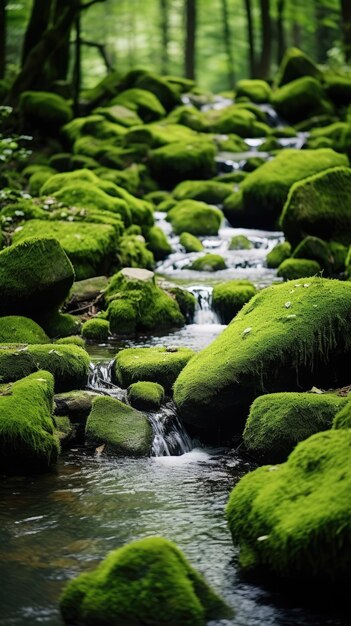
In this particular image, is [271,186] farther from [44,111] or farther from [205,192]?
[44,111]

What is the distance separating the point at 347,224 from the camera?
14461 millimetres

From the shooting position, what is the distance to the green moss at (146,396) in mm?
8297

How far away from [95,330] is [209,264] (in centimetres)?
460

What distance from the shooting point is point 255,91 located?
93.0 feet

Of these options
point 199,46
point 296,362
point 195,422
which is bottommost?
point 195,422

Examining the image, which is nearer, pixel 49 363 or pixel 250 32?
pixel 49 363

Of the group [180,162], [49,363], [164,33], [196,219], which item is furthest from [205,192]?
[164,33]

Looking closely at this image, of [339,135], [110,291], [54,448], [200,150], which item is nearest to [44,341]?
[110,291]

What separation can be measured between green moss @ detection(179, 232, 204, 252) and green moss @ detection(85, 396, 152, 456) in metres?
8.85

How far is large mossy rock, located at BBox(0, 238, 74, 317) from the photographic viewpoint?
1034cm

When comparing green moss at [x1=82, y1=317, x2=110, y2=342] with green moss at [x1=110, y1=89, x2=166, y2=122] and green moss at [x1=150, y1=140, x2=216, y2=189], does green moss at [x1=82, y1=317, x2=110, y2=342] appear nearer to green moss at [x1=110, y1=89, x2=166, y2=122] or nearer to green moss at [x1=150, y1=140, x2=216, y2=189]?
green moss at [x1=150, y1=140, x2=216, y2=189]

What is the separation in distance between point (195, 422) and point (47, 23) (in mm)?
18717

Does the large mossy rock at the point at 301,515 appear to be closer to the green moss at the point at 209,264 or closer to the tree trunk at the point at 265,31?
the green moss at the point at 209,264

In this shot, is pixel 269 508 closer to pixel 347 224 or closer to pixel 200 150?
pixel 347 224
